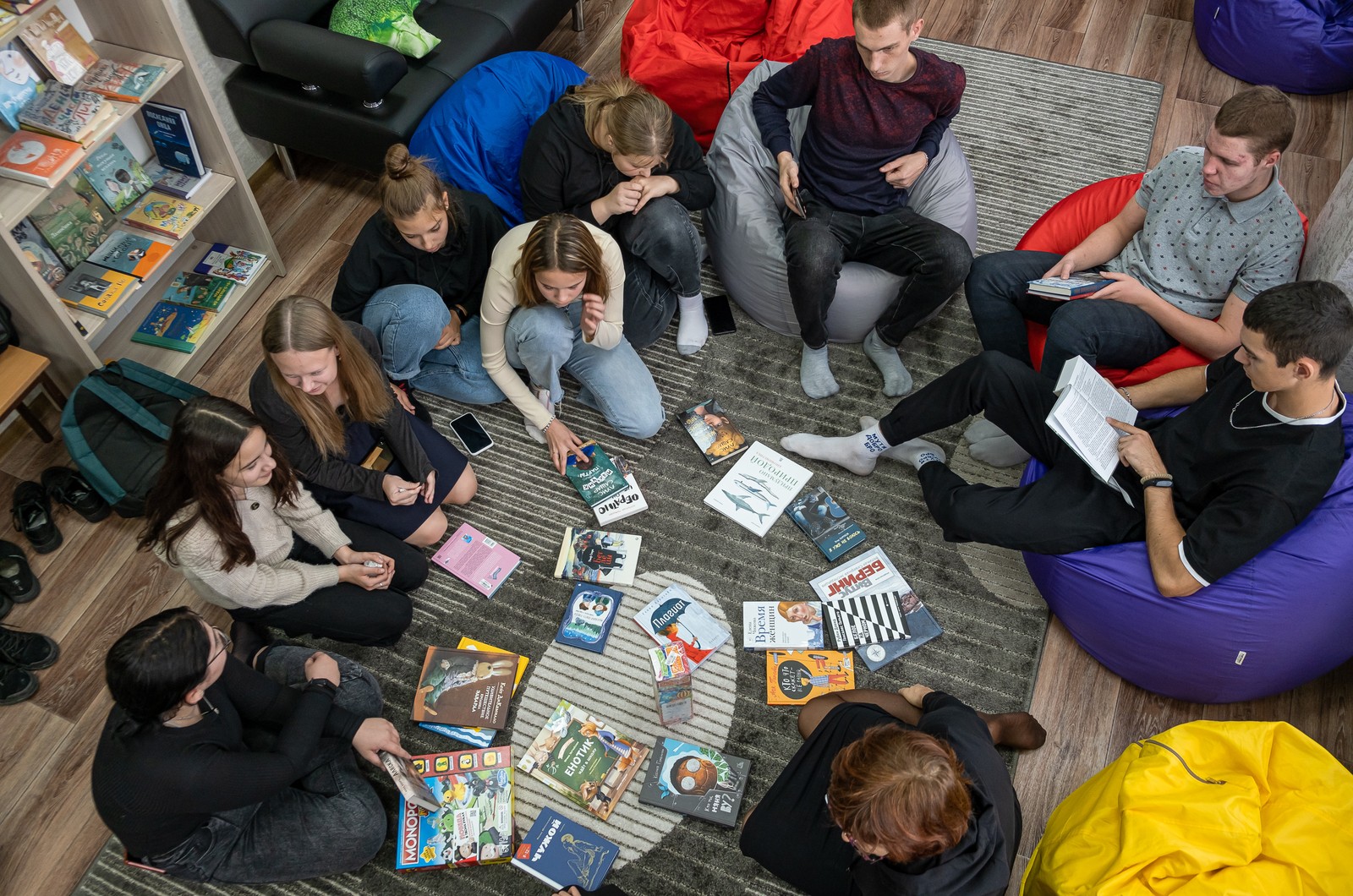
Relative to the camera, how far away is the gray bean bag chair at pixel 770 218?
10.8 ft

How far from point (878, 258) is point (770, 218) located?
16.1 inches

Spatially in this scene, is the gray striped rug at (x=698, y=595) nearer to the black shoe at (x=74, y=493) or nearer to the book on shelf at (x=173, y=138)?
the black shoe at (x=74, y=493)

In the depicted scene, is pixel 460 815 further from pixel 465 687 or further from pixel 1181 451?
pixel 1181 451

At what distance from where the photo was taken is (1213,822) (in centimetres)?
208

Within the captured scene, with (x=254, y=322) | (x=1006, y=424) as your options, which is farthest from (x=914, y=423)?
(x=254, y=322)

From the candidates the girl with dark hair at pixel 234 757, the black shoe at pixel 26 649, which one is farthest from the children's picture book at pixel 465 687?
the black shoe at pixel 26 649

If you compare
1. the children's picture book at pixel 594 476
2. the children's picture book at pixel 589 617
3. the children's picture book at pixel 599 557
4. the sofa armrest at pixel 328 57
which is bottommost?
the children's picture book at pixel 589 617

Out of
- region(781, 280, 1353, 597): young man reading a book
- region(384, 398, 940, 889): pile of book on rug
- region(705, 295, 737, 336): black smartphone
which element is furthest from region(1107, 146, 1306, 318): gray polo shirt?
region(705, 295, 737, 336): black smartphone

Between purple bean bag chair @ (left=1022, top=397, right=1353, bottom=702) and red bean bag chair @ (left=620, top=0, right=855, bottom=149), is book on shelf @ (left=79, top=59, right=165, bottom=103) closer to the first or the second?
red bean bag chair @ (left=620, top=0, right=855, bottom=149)

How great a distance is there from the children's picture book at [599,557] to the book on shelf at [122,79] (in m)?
1.93

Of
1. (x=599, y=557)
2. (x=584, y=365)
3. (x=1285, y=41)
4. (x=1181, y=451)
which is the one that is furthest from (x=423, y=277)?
(x=1285, y=41)

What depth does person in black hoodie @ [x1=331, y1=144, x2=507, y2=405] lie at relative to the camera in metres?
2.74

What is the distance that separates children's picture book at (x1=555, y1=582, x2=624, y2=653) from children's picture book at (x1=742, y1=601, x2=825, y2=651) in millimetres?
419

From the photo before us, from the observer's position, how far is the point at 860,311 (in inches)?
131
